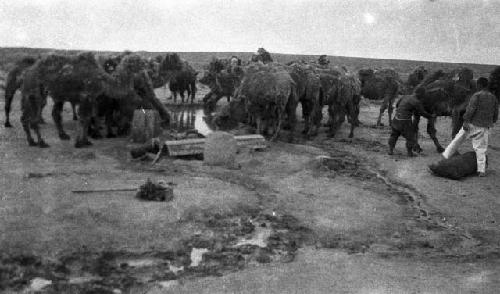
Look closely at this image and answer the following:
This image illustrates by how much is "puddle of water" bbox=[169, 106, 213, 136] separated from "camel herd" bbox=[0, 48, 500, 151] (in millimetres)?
Result: 1065

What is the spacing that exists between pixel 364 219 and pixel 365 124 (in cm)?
1224

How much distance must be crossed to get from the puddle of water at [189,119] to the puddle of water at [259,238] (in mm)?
7823

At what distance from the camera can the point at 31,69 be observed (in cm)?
1227

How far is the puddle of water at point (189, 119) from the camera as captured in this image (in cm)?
1735

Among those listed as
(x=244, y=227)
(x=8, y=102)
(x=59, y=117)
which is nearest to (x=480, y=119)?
(x=244, y=227)

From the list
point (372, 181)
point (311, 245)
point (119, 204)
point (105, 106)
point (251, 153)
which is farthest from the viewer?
point (105, 106)

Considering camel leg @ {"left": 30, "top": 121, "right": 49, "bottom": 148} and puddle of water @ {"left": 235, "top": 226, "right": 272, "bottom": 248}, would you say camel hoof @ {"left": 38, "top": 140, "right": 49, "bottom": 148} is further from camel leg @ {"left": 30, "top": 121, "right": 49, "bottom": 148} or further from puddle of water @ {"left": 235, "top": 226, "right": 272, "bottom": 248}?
puddle of water @ {"left": 235, "top": 226, "right": 272, "bottom": 248}

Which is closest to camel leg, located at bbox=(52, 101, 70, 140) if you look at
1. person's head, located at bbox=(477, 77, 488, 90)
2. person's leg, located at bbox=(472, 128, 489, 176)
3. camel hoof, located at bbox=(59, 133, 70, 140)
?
camel hoof, located at bbox=(59, 133, 70, 140)

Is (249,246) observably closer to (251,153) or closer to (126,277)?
(126,277)

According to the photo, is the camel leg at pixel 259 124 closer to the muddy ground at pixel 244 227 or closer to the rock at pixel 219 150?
the muddy ground at pixel 244 227

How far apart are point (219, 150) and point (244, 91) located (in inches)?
150

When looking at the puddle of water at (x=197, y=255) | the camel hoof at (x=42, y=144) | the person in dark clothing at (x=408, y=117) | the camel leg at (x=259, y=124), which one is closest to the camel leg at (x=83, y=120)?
the camel hoof at (x=42, y=144)


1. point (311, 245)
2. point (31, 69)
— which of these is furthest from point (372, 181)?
point (31, 69)

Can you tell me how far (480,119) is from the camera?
1118cm
